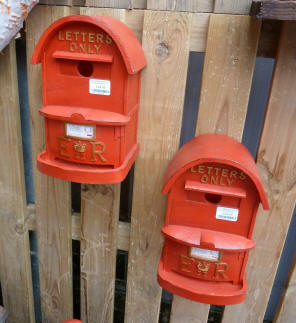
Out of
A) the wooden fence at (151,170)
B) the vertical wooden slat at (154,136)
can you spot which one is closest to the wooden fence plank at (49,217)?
the wooden fence at (151,170)

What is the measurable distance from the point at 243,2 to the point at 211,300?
102cm

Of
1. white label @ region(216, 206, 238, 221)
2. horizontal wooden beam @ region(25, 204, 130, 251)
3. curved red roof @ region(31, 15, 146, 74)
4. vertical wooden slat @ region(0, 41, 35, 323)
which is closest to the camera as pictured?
curved red roof @ region(31, 15, 146, 74)

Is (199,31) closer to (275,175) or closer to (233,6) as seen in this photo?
(233,6)

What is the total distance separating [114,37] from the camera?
0.91 m

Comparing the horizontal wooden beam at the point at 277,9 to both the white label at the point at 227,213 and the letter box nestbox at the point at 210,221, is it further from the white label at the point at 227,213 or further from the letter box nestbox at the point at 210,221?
the white label at the point at 227,213

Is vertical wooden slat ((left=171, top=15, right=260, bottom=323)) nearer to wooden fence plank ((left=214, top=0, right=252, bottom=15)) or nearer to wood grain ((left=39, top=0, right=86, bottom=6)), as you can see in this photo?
wooden fence plank ((left=214, top=0, right=252, bottom=15))

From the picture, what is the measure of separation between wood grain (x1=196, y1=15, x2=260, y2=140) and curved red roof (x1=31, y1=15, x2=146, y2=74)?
0.28 meters

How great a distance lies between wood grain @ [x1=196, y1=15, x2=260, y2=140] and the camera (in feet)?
3.51

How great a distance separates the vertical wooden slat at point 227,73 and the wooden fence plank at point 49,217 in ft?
1.90

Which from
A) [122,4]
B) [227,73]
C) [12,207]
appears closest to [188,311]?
[12,207]

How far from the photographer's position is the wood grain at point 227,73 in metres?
1.07

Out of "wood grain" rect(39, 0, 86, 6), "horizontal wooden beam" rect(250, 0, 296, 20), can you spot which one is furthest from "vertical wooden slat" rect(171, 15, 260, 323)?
"wood grain" rect(39, 0, 86, 6)

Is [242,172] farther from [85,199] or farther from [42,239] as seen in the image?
[42,239]

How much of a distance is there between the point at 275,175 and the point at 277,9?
0.64 metres
